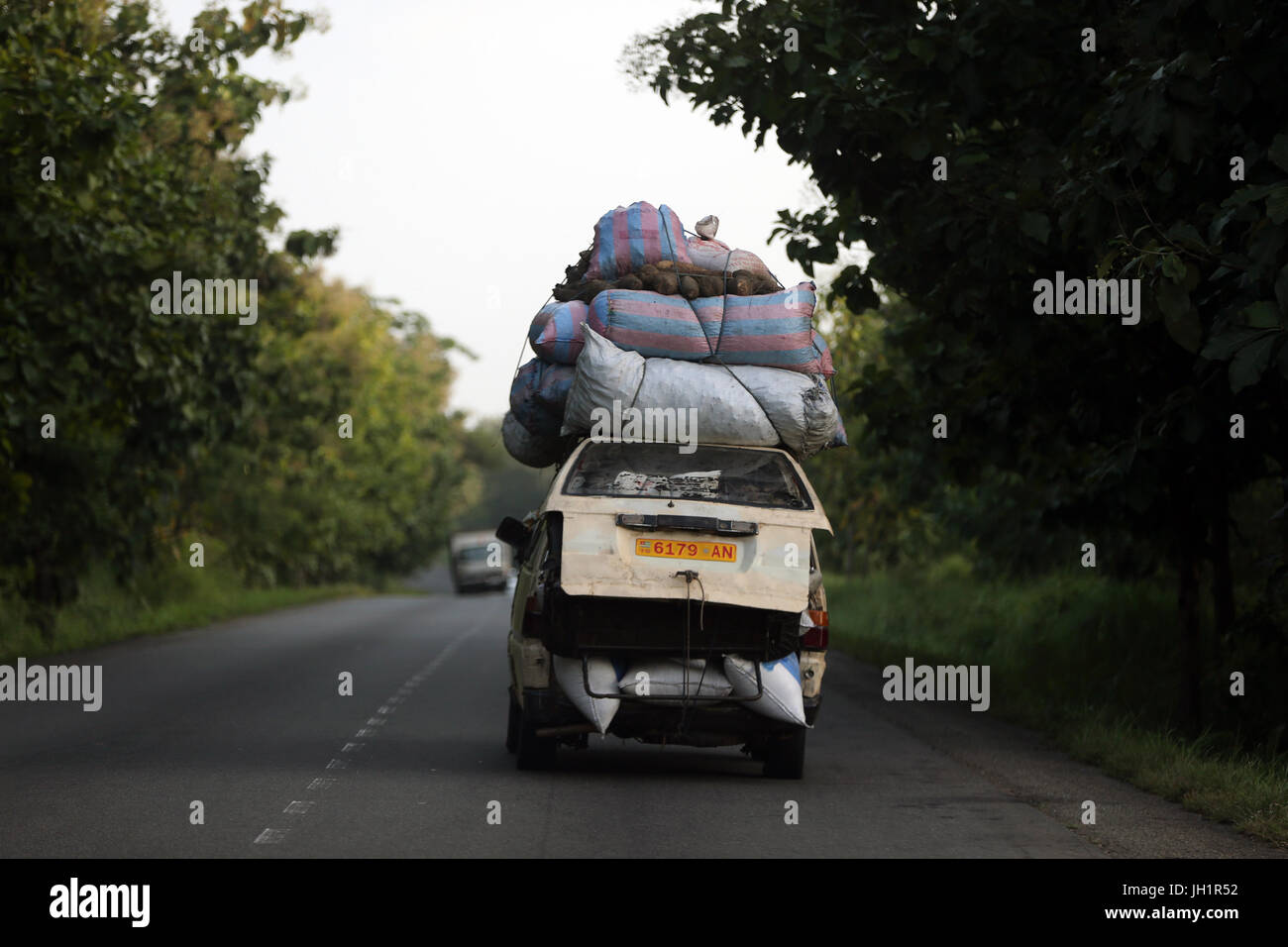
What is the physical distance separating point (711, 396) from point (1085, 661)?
8.80 meters

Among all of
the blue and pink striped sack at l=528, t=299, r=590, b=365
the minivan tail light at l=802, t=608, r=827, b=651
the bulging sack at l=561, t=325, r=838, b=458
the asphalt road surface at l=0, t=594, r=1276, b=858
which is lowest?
the asphalt road surface at l=0, t=594, r=1276, b=858

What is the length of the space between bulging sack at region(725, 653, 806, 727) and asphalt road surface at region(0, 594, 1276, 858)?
20.6 inches

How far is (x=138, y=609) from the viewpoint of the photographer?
30891 mm

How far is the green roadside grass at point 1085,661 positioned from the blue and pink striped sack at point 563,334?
15.3ft

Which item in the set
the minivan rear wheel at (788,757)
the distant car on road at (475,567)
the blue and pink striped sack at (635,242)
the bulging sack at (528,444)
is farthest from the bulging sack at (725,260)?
the distant car on road at (475,567)

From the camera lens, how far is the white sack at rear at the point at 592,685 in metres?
10.7

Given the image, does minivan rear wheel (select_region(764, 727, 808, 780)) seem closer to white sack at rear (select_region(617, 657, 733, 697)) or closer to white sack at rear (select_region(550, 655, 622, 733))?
white sack at rear (select_region(617, 657, 733, 697))

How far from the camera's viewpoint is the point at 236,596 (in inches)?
1543

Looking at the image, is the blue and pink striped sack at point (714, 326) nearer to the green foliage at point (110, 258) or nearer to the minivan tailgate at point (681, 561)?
the minivan tailgate at point (681, 561)

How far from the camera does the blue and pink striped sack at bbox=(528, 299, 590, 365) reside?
11.6 m

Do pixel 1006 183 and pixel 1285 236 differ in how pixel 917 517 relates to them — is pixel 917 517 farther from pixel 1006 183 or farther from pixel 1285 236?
pixel 1285 236

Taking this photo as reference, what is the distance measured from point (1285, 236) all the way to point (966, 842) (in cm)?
337

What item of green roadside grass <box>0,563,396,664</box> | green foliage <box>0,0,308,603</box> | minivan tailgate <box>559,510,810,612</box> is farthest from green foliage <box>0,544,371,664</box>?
minivan tailgate <box>559,510,810,612</box>

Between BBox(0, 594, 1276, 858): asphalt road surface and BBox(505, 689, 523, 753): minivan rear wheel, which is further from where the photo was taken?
BBox(505, 689, 523, 753): minivan rear wheel
